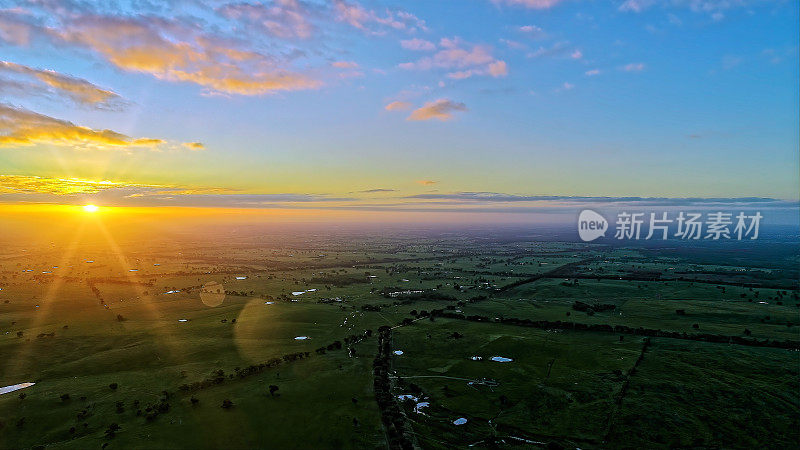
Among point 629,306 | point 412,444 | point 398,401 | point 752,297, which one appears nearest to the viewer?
point 412,444

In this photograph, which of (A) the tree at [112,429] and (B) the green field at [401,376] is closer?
(A) the tree at [112,429]

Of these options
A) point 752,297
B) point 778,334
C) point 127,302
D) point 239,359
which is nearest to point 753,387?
point 778,334

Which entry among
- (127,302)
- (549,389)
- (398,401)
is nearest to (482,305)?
(549,389)

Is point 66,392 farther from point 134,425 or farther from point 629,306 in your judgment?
point 629,306

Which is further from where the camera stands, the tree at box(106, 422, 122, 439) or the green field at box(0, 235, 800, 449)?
the green field at box(0, 235, 800, 449)

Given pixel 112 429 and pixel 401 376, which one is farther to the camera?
pixel 401 376

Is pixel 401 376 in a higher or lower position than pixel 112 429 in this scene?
lower

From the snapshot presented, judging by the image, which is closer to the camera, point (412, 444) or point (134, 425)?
point (412, 444)

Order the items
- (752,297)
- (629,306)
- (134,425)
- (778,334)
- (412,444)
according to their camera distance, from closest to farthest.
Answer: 1. (412,444)
2. (134,425)
3. (778,334)
4. (629,306)
5. (752,297)

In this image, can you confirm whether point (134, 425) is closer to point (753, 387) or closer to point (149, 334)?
point (149, 334)
